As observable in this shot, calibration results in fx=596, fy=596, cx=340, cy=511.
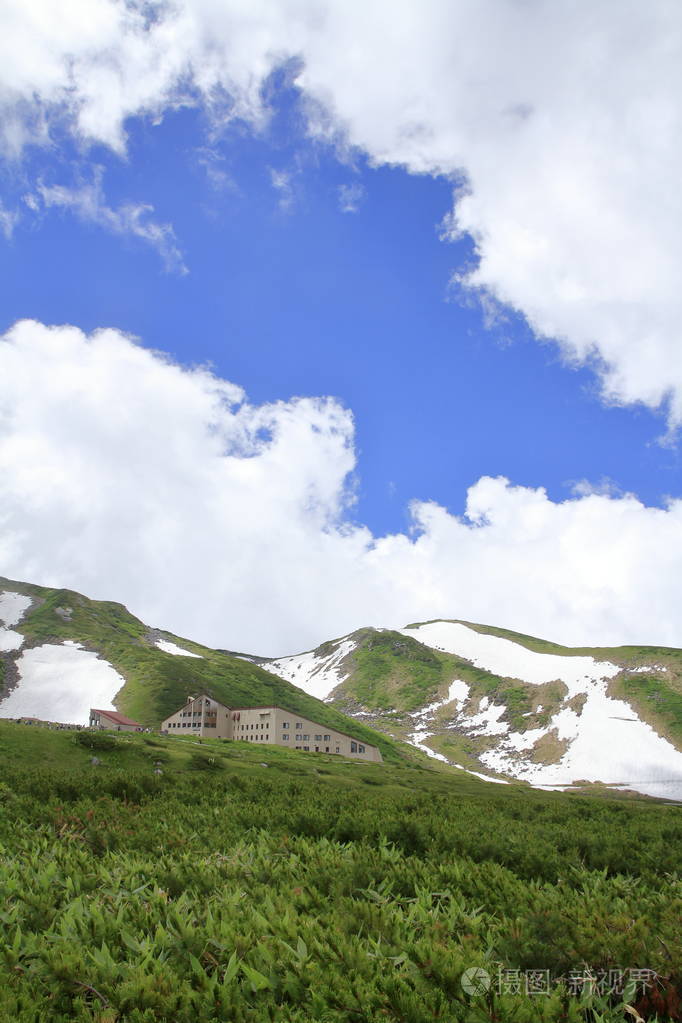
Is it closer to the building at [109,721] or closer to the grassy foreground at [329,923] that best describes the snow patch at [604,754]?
the building at [109,721]

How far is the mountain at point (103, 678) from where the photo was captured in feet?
424

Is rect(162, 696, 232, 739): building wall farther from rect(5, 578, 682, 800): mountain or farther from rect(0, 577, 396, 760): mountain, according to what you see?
rect(5, 578, 682, 800): mountain

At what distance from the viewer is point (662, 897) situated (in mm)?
9156

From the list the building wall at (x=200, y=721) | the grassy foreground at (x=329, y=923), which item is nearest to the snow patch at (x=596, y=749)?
the building wall at (x=200, y=721)

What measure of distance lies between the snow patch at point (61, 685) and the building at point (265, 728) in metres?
22.9

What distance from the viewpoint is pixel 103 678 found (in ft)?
474

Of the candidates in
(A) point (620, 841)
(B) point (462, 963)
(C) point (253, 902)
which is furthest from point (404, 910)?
(A) point (620, 841)

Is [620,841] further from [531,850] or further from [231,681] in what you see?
[231,681]

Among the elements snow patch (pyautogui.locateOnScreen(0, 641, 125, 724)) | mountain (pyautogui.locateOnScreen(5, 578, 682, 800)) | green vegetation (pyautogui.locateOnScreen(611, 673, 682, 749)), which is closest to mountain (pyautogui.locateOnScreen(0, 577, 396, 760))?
snow patch (pyautogui.locateOnScreen(0, 641, 125, 724))

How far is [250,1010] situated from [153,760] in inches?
1804

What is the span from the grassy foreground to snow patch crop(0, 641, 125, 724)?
126m

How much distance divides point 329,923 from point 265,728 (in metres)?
114

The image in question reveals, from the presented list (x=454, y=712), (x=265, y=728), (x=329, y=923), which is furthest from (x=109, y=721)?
(x=454, y=712)

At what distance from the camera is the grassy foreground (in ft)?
19.6
